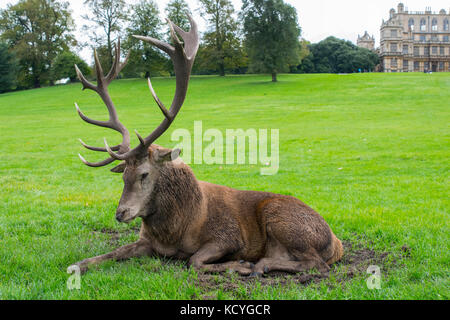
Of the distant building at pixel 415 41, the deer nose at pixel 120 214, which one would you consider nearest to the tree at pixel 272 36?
the deer nose at pixel 120 214

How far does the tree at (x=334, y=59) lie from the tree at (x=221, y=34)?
32940mm

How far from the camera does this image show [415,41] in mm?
134625

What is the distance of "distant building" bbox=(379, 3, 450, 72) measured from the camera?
12200 centimetres

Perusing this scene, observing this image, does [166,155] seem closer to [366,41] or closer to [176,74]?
[176,74]

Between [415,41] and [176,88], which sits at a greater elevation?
[415,41]

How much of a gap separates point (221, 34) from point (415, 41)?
92.7 m

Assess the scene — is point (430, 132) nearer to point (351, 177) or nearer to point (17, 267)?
point (351, 177)

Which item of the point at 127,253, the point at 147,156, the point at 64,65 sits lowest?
the point at 127,253

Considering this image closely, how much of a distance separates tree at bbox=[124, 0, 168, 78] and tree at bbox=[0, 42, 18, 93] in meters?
20.6

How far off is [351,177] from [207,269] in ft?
26.5

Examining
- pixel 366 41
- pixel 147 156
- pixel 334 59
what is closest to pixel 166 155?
pixel 147 156

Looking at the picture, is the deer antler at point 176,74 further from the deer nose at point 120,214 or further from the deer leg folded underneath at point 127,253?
the deer leg folded underneath at point 127,253

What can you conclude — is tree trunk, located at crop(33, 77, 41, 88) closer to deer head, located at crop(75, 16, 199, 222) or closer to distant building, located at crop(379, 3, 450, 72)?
deer head, located at crop(75, 16, 199, 222)

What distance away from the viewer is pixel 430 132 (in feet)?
66.9
